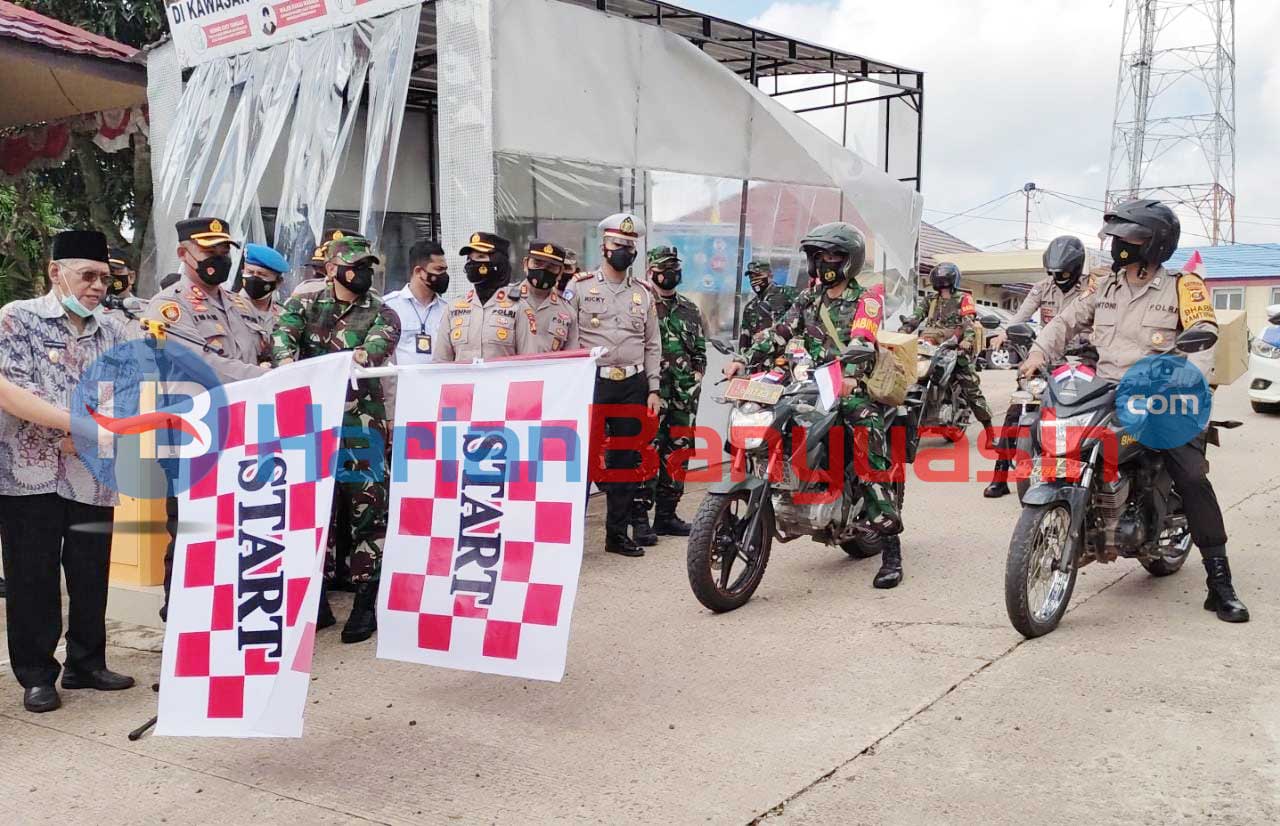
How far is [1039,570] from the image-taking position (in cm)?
470

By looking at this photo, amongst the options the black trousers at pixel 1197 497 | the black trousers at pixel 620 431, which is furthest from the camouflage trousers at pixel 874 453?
the black trousers at pixel 620 431

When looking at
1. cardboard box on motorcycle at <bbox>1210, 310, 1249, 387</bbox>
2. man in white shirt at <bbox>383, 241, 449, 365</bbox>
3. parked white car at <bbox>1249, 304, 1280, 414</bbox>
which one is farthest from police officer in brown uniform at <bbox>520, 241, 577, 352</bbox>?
parked white car at <bbox>1249, 304, 1280, 414</bbox>

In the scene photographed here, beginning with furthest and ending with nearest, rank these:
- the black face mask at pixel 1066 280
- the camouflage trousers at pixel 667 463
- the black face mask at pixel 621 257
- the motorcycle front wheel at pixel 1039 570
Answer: the black face mask at pixel 1066 280 → the camouflage trousers at pixel 667 463 → the black face mask at pixel 621 257 → the motorcycle front wheel at pixel 1039 570

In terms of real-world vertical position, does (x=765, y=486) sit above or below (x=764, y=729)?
above

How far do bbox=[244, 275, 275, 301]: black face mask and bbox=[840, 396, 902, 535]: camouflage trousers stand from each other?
2816mm

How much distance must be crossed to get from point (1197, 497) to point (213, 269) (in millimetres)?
4372

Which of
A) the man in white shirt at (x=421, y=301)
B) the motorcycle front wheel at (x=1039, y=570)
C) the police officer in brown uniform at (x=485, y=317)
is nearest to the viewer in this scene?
the motorcycle front wheel at (x=1039, y=570)

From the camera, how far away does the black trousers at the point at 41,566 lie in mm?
4188

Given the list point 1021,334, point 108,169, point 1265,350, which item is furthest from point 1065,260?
point 108,169

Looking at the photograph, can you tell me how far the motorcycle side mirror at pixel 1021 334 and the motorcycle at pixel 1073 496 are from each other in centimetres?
35

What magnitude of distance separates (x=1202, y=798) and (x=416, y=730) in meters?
2.47

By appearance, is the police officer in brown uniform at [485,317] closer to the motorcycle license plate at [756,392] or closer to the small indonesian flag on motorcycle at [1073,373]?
the motorcycle license plate at [756,392]

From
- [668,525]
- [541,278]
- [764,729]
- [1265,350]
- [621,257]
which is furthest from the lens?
[1265,350]

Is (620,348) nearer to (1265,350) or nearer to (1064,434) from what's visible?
(1064,434)
